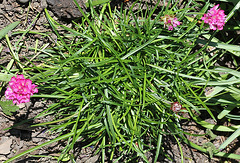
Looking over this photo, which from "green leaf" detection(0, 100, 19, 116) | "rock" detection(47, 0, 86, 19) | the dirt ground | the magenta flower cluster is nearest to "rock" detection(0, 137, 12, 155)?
the dirt ground

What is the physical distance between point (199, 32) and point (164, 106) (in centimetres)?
98

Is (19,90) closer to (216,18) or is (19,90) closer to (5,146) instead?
(5,146)

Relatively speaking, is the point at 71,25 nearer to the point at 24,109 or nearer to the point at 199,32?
the point at 24,109

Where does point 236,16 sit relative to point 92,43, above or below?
above

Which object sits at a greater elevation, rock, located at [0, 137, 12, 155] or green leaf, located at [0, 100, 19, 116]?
green leaf, located at [0, 100, 19, 116]

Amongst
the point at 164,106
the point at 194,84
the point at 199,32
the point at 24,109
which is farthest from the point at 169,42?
the point at 24,109

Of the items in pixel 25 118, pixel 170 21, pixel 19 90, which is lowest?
pixel 25 118

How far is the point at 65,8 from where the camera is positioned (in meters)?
2.29

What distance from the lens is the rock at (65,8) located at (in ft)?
7.44

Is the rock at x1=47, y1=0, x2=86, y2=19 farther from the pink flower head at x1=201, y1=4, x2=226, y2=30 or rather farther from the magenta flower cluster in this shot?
A: the pink flower head at x1=201, y1=4, x2=226, y2=30

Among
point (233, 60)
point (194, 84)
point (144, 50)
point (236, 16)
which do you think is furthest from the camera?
point (233, 60)

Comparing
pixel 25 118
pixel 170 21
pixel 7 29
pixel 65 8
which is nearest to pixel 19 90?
pixel 25 118

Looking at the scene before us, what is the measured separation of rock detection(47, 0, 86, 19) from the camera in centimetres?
227

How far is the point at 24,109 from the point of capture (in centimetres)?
231
